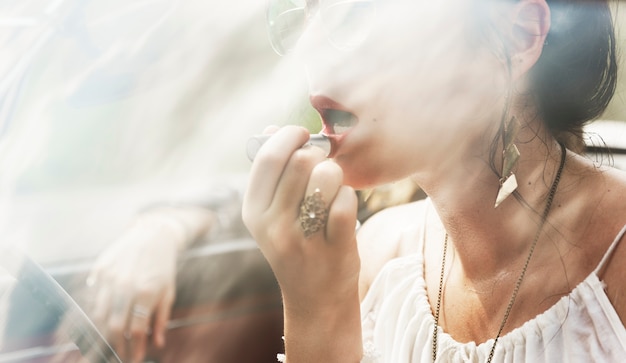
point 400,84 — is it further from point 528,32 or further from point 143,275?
point 143,275

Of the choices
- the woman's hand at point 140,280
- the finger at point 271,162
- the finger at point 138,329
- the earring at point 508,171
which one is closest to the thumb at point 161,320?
the woman's hand at point 140,280

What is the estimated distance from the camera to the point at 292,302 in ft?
4.79

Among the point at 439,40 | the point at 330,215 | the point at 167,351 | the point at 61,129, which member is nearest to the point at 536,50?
the point at 439,40

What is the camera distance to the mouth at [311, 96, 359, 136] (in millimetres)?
1475

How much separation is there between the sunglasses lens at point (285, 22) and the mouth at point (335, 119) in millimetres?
247

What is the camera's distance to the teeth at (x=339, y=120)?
4.93 ft

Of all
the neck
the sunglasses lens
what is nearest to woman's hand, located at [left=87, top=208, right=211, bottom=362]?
the sunglasses lens

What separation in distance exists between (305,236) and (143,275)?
65cm

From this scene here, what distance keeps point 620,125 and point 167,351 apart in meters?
1.94

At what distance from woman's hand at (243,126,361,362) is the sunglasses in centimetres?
27

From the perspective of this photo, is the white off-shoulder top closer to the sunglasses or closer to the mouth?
the mouth

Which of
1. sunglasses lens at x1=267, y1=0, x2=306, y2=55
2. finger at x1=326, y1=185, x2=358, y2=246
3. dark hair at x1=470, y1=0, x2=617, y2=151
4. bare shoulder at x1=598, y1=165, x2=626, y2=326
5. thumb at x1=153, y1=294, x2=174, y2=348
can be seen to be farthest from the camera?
thumb at x1=153, y1=294, x2=174, y2=348

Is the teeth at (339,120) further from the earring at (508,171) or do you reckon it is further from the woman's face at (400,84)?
the earring at (508,171)

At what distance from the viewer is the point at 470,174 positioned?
1.63m
